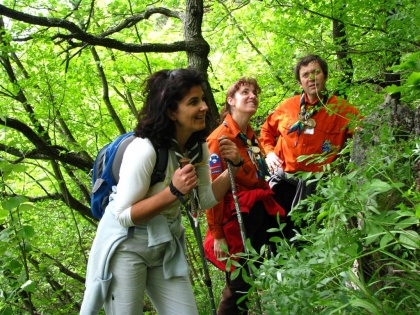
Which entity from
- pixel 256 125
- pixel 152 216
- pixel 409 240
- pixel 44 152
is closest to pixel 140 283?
pixel 152 216

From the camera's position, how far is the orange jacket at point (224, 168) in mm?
3756

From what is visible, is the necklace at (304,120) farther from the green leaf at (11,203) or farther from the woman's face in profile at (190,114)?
the green leaf at (11,203)

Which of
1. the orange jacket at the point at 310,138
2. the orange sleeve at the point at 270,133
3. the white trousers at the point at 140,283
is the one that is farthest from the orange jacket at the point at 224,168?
the white trousers at the point at 140,283

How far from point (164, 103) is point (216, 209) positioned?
1.18 meters

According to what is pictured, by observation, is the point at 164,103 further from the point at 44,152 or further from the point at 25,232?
the point at 44,152

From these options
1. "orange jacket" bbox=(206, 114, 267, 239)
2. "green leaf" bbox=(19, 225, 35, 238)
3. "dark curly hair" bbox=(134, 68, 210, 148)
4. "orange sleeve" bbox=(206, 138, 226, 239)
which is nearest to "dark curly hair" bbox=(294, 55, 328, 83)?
"orange jacket" bbox=(206, 114, 267, 239)

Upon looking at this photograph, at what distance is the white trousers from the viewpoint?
2768mm

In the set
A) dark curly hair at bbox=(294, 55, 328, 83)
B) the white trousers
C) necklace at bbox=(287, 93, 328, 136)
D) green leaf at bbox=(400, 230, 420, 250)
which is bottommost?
the white trousers

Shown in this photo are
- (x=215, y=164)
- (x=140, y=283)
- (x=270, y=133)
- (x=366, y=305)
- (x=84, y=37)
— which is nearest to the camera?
(x=366, y=305)

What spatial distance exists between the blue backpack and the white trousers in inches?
12.9

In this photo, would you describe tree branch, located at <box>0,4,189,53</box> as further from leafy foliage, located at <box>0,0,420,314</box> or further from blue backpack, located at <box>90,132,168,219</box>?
blue backpack, located at <box>90,132,168,219</box>

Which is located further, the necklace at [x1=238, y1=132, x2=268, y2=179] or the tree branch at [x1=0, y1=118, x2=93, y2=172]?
the tree branch at [x1=0, y1=118, x2=93, y2=172]

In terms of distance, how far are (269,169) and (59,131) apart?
436 centimetres

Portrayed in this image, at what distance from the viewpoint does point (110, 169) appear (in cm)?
289
